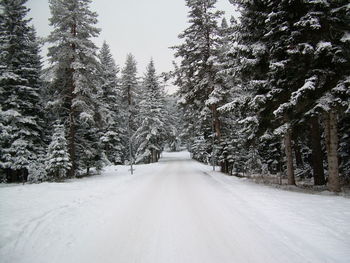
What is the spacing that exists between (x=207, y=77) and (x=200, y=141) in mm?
20960

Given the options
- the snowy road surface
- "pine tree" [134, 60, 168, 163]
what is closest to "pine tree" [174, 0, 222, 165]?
the snowy road surface

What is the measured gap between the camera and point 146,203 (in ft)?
23.1

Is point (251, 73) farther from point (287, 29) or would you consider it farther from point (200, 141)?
point (200, 141)

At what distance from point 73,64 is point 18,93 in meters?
5.16

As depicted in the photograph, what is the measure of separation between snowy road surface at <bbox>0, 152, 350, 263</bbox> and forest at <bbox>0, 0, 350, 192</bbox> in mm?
4334

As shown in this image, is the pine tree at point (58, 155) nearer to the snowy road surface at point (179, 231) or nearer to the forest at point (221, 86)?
the forest at point (221, 86)

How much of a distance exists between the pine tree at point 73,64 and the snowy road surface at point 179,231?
857 centimetres

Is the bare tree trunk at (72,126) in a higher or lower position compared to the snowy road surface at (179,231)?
higher

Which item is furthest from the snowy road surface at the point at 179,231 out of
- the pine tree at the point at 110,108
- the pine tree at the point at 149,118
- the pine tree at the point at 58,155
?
the pine tree at the point at 149,118

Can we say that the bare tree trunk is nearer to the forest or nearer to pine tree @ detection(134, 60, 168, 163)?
the forest

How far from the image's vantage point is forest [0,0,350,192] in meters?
7.92

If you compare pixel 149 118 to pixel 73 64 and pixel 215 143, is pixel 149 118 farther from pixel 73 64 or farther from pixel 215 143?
pixel 73 64

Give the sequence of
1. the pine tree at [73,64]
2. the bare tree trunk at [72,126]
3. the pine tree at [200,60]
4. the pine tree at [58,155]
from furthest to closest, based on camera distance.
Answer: the pine tree at [200,60] < the bare tree trunk at [72,126] < the pine tree at [73,64] < the pine tree at [58,155]

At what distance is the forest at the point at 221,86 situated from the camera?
7.92 m
